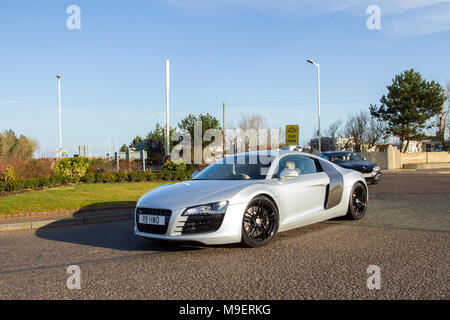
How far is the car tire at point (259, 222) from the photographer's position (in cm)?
561

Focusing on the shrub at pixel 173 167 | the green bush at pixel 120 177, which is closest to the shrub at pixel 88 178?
the green bush at pixel 120 177

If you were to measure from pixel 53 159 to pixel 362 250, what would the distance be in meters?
17.7

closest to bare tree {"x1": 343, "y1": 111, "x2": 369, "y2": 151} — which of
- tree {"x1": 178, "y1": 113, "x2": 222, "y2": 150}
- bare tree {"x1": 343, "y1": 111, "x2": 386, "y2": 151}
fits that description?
bare tree {"x1": 343, "y1": 111, "x2": 386, "y2": 151}

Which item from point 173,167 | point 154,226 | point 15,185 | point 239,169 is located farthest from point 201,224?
point 173,167

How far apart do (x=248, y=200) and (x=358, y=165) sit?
43.1ft

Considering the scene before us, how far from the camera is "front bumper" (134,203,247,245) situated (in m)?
5.29

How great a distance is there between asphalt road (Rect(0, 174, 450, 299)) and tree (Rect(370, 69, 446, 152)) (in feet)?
127

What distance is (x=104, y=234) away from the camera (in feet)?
24.2

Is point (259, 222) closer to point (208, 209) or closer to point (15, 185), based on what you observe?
point (208, 209)

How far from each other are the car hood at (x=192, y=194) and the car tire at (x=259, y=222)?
12.7 inches

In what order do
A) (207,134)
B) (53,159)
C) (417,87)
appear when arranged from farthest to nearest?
(207,134) → (417,87) → (53,159)
